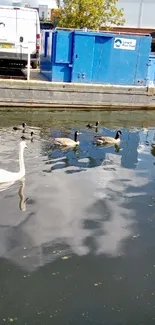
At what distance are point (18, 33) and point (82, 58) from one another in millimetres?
3667

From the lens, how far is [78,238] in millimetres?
7797

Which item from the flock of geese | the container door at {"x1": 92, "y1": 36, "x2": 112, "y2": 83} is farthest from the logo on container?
the flock of geese

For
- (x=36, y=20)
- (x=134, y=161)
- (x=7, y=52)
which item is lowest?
(x=134, y=161)

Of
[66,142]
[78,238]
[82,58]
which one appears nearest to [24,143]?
[66,142]

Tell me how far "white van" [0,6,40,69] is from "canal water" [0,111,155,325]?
25.5 ft

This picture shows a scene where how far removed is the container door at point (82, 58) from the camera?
19.4 meters

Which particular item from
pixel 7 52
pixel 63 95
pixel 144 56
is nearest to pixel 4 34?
pixel 7 52

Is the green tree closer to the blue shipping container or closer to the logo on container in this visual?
the blue shipping container

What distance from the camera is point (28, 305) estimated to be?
19.3ft

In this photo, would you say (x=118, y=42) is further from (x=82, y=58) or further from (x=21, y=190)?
(x=21, y=190)

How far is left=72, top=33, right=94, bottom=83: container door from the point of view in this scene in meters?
19.4

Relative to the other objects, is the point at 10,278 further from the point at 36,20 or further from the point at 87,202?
the point at 36,20

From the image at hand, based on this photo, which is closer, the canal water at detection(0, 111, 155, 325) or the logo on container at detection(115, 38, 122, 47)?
the canal water at detection(0, 111, 155, 325)

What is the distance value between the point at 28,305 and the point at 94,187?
4.97 m
